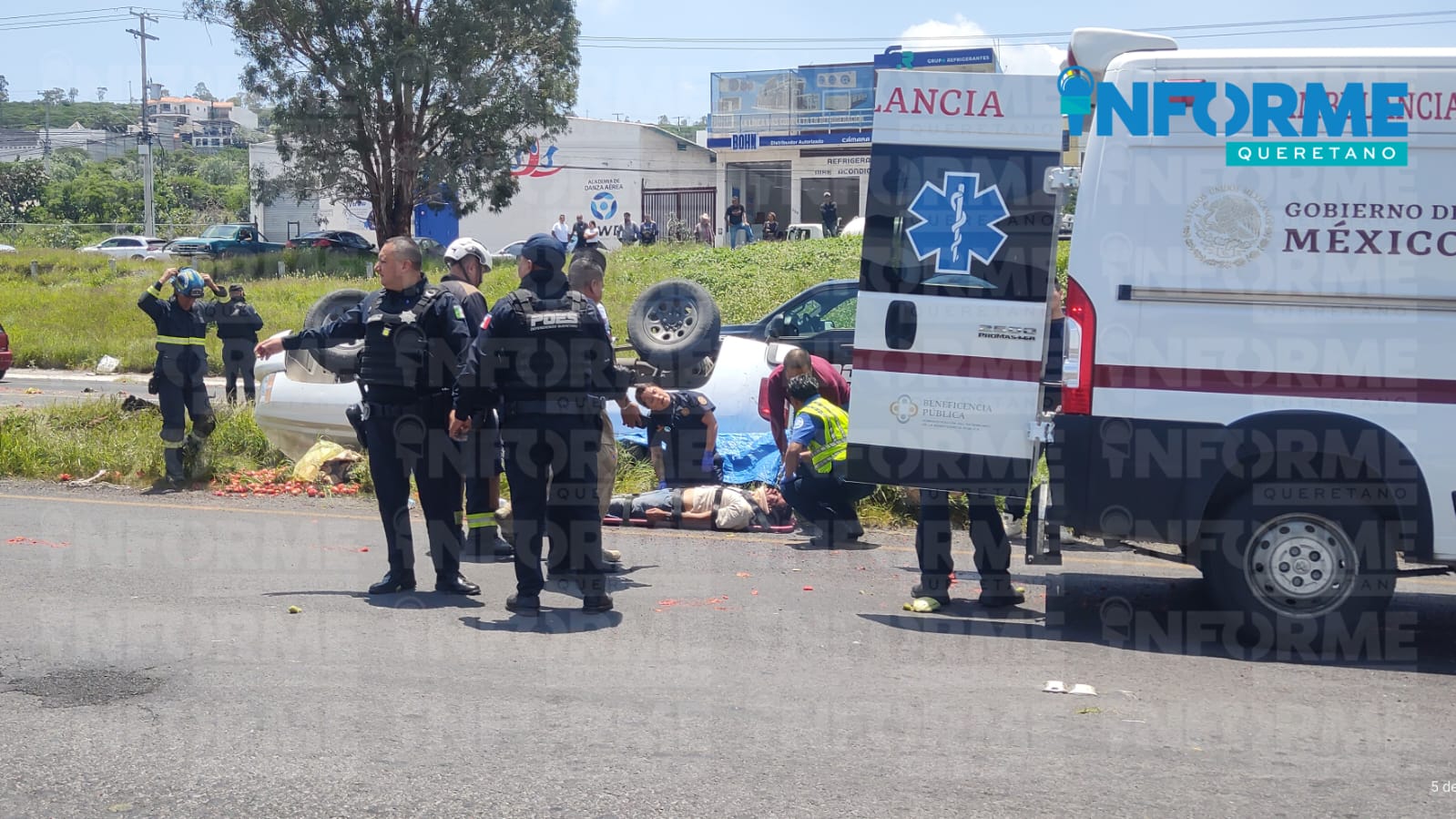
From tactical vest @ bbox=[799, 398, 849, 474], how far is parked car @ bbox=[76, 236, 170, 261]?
39803mm

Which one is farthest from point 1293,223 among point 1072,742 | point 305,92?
point 305,92

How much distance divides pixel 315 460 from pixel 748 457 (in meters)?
3.40

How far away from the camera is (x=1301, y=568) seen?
6.00 metres

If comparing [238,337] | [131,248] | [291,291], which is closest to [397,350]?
[238,337]

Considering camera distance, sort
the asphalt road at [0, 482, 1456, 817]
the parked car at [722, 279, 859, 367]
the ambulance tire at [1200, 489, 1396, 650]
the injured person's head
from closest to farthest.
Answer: the asphalt road at [0, 482, 1456, 817] < the ambulance tire at [1200, 489, 1396, 650] < the injured person's head < the parked car at [722, 279, 859, 367]

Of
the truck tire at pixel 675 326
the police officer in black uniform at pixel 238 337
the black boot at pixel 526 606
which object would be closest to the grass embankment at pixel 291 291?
the police officer in black uniform at pixel 238 337

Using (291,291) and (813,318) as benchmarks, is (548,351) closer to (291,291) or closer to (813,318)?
(813,318)

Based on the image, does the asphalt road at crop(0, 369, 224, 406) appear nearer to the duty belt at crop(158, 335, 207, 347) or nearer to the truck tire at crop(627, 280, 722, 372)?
the duty belt at crop(158, 335, 207, 347)

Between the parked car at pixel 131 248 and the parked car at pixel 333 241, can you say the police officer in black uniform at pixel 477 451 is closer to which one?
the parked car at pixel 333 241

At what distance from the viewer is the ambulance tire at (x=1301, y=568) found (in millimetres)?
5902

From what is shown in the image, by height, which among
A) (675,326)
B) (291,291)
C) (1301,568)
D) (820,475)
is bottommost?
(1301,568)

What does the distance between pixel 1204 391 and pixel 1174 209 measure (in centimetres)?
82

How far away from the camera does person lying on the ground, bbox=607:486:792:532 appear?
9.09m

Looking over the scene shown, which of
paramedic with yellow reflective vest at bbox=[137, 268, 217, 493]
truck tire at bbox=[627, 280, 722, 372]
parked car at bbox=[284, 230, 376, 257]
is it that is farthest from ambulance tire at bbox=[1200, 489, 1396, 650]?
parked car at bbox=[284, 230, 376, 257]
